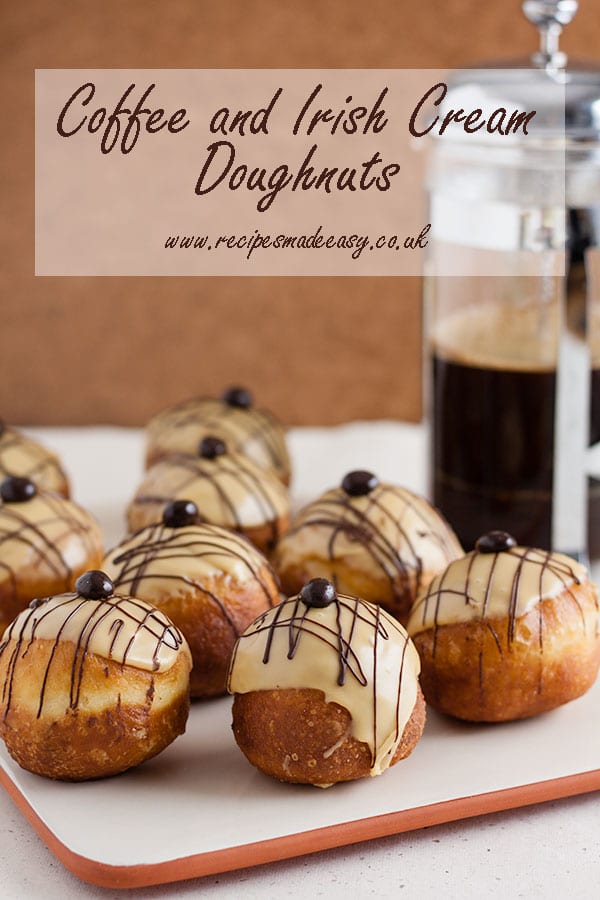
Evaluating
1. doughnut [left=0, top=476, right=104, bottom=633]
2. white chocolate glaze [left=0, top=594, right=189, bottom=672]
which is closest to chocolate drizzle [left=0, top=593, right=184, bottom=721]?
white chocolate glaze [left=0, top=594, right=189, bottom=672]

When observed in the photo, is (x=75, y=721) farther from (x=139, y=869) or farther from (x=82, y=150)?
(x=82, y=150)

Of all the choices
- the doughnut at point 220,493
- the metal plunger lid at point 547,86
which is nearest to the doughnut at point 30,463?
the doughnut at point 220,493

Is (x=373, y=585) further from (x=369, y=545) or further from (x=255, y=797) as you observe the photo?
(x=255, y=797)

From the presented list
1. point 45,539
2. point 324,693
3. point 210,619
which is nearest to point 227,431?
point 45,539

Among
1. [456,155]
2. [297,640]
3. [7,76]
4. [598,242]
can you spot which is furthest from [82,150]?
[297,640]

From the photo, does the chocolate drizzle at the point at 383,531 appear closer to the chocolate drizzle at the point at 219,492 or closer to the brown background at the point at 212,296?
the chocolate drizzle at the point at 219,492

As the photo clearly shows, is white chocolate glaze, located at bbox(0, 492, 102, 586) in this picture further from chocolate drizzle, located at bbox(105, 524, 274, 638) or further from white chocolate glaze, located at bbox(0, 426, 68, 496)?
white chocolate glaze, located at bbox(0, 426, 68, 496)

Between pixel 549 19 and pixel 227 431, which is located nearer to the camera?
pixel 549 19

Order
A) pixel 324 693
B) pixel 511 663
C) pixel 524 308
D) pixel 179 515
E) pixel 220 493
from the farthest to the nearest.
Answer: pixel 524 308 → pixel 220 493 → pixel 179 515 → pixel 511 663 → pixel 324 693
